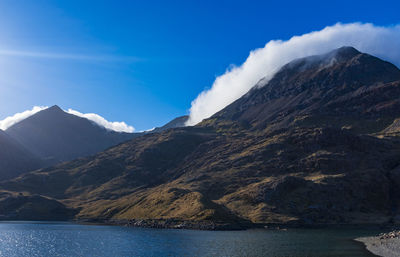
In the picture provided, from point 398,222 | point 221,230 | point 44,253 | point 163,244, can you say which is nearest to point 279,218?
point 221,230

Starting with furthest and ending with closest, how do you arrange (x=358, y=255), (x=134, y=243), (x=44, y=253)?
(x=134, y=243), (x=44, y=253), (x=358, y=255)

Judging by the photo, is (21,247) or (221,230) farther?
(221,230)

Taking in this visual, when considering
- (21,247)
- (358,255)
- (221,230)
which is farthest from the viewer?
(221,230)

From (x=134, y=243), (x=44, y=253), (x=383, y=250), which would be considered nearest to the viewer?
(x=383, y=250)

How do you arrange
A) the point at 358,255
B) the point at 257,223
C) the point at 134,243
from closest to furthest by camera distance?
1. the point at 358,255
2. the point at 134,243
3. the point at 257,223

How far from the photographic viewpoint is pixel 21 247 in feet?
381

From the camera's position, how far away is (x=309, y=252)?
309ft

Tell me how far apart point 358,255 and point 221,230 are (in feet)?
300

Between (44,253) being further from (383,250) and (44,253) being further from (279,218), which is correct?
(279,218)

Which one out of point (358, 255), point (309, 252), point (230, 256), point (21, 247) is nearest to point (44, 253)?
point (21, 247)

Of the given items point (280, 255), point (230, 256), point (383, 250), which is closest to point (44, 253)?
point (230, 256)

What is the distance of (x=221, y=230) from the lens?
173750 mm

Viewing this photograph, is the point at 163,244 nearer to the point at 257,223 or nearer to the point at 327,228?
the point at 257,223

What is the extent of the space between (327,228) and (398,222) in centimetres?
4536
